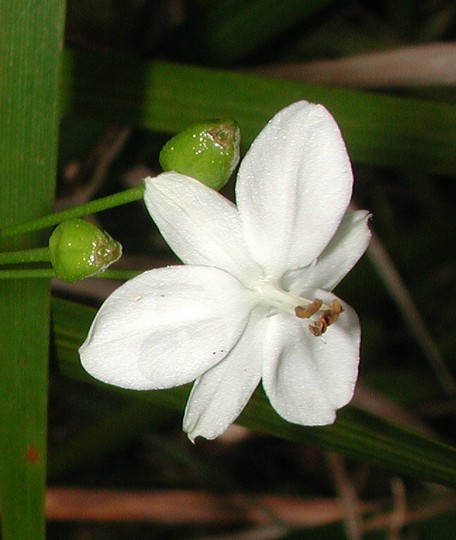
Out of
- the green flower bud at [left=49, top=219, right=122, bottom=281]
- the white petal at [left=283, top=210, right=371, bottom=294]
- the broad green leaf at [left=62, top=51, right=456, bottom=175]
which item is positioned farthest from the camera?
the broad green leaf at [left=62, top=51, right=456, bottom=175]

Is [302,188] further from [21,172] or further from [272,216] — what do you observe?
[21,172]

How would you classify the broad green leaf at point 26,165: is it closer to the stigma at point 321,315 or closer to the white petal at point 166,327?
the white petal at point 166,327

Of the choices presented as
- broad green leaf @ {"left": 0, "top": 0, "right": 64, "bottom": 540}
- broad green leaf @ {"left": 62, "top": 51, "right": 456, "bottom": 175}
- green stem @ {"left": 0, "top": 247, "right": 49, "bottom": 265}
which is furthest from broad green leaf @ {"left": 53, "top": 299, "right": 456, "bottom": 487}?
broad green leaf @ {"left": 62, "top": 51, "right": 456, "bottom": 175}

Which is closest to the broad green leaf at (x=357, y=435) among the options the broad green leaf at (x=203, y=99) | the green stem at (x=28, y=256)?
the green stem at (x=28, y=256)

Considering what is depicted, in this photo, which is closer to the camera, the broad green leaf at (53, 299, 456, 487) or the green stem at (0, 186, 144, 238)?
the green stem at (0, 186, 144, 238)

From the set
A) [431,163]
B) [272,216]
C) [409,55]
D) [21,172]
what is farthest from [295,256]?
[409,55]

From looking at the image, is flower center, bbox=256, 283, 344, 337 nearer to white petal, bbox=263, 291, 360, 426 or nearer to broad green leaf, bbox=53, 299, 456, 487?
white petal, bbox=263, 291, 360, 426
